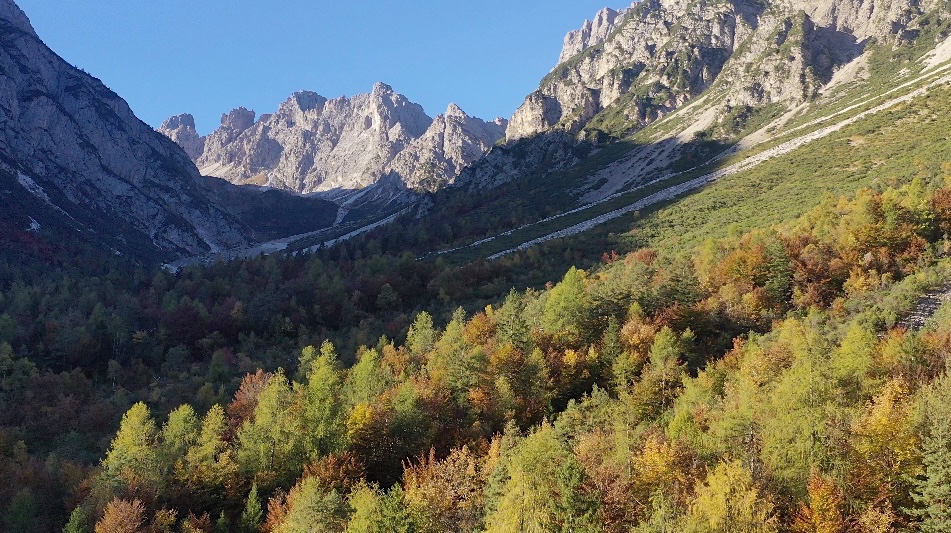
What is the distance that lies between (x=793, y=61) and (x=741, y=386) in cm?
17784

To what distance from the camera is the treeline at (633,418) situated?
21.4 metres

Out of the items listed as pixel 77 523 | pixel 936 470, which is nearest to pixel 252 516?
pixel 77 523

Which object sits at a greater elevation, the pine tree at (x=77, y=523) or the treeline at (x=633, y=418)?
the pine tree at (x=77, y=523)

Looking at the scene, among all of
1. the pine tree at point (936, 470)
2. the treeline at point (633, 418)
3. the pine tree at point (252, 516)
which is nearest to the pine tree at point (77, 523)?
the treeline at point (633, 418)

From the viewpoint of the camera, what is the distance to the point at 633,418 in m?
32.7

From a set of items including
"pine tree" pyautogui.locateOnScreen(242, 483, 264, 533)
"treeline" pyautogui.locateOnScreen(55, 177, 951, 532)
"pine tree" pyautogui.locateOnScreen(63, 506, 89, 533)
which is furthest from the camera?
"pine tree" pyautogui.locateOnScreen(242, 483, 264, 533)

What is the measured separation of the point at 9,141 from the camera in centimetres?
18725

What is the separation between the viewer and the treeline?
70.2ft

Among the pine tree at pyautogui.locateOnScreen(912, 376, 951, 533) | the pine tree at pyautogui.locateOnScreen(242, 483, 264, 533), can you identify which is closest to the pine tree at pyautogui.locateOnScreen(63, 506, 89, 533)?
the pine tree at pyautogui.locateOnScreen(242, 483, 264, 533)

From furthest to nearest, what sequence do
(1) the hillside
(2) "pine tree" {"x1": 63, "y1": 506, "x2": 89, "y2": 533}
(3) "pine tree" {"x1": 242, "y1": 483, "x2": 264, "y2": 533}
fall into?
(3) "pine tree" {"x1": 242, "y1": 483, "x2": 264, "y2": 533} < (2) "pine tree" {"x1": 63, "y1": 506, "x2": 89, "y2": 533} < (1) the hillside

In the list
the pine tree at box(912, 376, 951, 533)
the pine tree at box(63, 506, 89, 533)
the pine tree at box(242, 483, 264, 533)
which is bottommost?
the pine tree at box(912, 376, 951, 533)

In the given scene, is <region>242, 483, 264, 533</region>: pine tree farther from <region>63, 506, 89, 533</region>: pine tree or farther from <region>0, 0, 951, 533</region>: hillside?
<region>63, 506, 89, 533</region>: pine tree

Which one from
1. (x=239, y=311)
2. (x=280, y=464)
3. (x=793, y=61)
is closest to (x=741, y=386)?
(x=280, y=464)

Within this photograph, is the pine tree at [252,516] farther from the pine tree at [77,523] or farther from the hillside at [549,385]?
the pine tree at [77,523]
